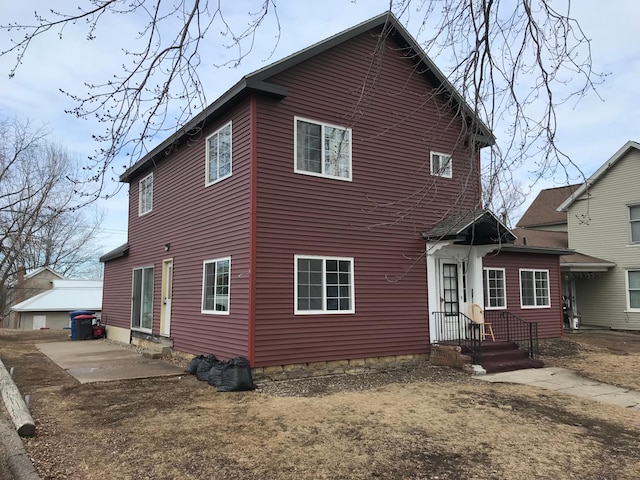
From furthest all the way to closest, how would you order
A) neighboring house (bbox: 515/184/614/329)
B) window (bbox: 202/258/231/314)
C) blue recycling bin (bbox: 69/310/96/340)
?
1. neighboring house (bbox: 515/184/614/329)
2. blue recycling bin (bbox: 69/310/96/340)
3. window (bbox: 202/258/231/314)

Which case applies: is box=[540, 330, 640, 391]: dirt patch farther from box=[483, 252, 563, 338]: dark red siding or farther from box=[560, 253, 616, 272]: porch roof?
box=[560, 253, 616, 272]: porch roof

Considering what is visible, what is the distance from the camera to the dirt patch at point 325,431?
15.3ft

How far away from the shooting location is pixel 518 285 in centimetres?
1417

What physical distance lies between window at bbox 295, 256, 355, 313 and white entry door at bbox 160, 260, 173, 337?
4776mm

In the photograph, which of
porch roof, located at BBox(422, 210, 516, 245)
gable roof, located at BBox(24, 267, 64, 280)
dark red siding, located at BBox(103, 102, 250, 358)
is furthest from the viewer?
gable roof, located at BBox(24, 267, 64, 280)

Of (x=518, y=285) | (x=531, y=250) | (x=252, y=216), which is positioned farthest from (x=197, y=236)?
(x=531, y=250)

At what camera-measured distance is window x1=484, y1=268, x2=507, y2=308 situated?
524 inches

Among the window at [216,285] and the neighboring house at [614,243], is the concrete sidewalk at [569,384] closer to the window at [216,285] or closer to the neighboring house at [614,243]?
the window at [216,285]

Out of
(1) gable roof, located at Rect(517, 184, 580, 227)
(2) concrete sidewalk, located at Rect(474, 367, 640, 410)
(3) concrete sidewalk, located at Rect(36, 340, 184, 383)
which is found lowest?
(2) concrete sidewalk, located at Rect(474, 367, 640, 410)

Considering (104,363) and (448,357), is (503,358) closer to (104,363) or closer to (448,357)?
(448,357)

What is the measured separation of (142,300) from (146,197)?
3264 millimetres

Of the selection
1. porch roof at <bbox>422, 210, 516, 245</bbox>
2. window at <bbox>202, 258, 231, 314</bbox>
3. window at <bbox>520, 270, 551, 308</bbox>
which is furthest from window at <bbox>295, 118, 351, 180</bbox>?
window at <bbox>520, 270, 551, 308</bbox>

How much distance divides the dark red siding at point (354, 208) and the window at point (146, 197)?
22.4ft

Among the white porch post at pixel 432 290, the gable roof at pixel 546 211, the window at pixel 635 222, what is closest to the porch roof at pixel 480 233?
the white porch post at pixel 432 290
